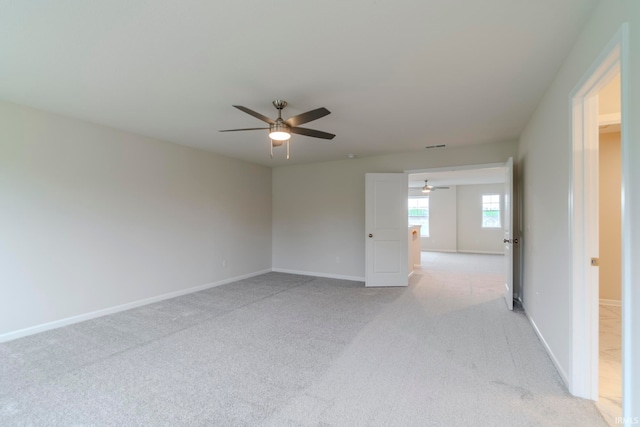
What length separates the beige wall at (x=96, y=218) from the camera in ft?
10.2

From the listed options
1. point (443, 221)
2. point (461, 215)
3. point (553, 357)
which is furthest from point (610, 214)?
point (443, 221)

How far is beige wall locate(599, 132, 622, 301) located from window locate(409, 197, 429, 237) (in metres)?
6.80

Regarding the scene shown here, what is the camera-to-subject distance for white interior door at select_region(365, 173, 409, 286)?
530cm

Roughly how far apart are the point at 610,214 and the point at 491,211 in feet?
19.9

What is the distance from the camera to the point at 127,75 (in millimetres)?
2438

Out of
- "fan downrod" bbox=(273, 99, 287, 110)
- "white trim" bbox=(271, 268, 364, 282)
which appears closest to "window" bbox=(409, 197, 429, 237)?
"white trim" bbox=(271, 268, 364, 282)

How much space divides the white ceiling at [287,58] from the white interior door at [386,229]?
5.96 feet

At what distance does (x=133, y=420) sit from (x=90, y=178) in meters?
3.07

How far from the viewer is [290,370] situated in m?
2.43

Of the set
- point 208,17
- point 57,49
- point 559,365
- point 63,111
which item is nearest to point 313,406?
point 559,365

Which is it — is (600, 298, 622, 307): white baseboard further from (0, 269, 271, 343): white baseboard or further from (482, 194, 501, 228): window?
(0, 269, 271, 343): white baseboard

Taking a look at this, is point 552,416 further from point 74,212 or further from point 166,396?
point 74,212

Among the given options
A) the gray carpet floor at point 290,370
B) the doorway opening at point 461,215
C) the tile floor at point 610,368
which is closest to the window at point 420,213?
the doorway opening at point 461,215

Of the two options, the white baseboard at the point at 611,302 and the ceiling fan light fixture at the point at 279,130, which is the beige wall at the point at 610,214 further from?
the ceiling fan light fixture at the point at 279,130
